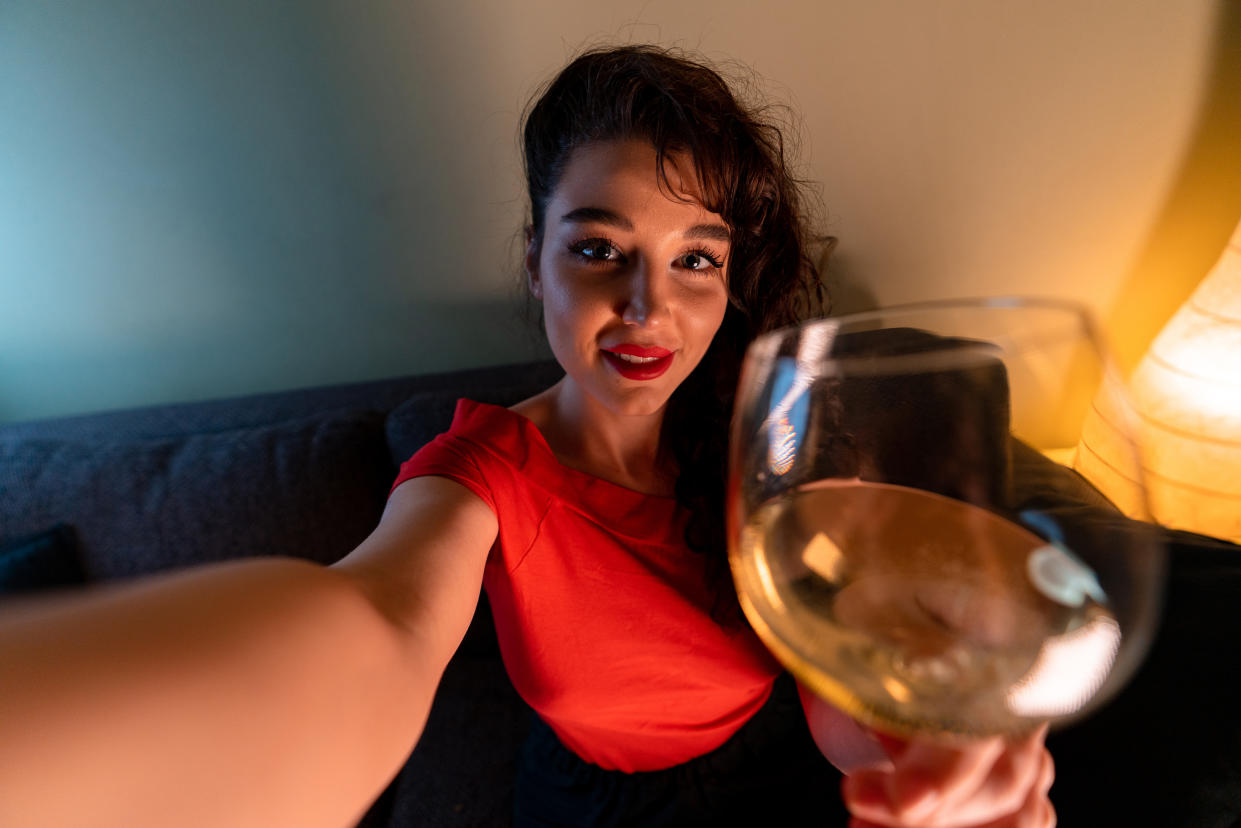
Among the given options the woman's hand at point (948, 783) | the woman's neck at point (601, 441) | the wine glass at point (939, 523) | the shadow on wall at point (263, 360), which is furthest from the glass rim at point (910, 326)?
the shadow on wall at point (263, 360)

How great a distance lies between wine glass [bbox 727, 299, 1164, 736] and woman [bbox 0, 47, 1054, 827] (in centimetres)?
9

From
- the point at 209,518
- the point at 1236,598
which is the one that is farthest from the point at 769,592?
the point at 209,518

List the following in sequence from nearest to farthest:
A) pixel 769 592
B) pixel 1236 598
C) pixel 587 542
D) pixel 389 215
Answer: pixel 769 592 → pixel 1236 598 → pixel 587 542 → pixel 389 215

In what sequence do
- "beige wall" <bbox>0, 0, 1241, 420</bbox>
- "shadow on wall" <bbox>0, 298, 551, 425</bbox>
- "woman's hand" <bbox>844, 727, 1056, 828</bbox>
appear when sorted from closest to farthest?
"woman's hand" <bbox>844, 727, 1056, 828</bbox> → "beige wall" <bbox>0, 0, 1241, 420</bbox> → "shadow on wall" <bbox>0, 298, 551, 425</bbox>

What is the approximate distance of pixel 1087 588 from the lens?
0.96 ft

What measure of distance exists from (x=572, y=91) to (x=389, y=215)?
2.14 ft

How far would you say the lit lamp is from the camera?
93cm

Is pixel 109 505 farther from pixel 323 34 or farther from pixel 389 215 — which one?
pixel 323 34

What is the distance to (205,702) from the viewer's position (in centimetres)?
25

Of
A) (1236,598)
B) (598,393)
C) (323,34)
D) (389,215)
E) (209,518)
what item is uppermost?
(323,34)

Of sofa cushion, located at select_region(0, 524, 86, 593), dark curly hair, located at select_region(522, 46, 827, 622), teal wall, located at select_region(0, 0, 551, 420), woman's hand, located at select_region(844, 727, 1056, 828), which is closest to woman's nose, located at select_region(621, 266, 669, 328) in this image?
dark curly hair, located at select_region(522, 46, 827, 622)

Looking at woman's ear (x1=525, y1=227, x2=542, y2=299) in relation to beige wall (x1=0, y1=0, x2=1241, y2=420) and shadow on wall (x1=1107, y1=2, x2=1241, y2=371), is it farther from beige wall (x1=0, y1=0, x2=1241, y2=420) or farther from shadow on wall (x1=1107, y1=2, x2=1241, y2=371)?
shadow on wall (x1=1107, y1=2, x2=1241, y2=371)

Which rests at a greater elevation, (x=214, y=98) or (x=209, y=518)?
(x=214, y=98)

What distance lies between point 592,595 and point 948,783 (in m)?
0.45
